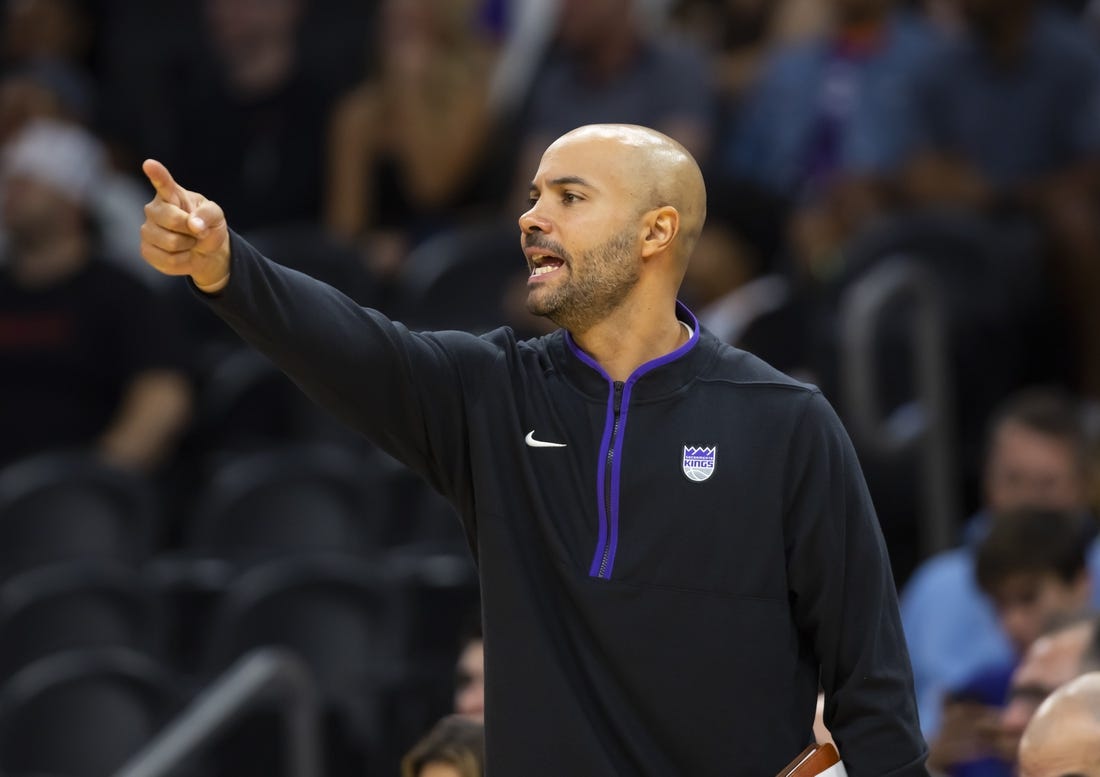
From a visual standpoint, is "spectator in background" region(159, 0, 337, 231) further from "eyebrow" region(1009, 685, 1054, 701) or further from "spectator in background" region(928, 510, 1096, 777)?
"eyebrow" region(1009, 685, 1054, 701)

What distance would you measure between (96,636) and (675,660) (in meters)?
3.51

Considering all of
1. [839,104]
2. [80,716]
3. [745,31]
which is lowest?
[80,716]

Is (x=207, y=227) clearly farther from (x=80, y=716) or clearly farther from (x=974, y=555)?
(x=80, y=716)

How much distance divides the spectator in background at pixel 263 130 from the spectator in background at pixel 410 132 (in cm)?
14

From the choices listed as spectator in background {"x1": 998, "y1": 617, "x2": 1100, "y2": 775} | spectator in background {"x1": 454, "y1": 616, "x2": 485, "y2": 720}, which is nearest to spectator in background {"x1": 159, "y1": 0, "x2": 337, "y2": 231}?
spectator in background {"x1": 454, "y1": 616, "x2": 485, "y2": 720}

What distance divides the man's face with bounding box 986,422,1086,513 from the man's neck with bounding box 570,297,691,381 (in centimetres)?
259

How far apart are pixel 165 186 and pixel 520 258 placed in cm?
451

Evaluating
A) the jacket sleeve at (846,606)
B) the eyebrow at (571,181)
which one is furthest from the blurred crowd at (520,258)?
the eyebrow at (571,181)

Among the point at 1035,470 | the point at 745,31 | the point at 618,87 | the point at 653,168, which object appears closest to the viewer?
the point at 653,168

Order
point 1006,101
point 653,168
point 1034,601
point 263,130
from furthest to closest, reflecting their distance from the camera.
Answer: point 263,130, point 1006,101, point 1034,601, point 653,168

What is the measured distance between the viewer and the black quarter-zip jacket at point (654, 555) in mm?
2488

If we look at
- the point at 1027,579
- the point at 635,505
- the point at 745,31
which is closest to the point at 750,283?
the point at 745,31

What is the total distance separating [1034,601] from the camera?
4359 mm

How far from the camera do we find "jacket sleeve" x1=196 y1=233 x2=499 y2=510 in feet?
7.92
